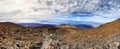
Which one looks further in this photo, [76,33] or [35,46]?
[76,33]

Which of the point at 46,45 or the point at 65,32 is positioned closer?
the point at 46,45

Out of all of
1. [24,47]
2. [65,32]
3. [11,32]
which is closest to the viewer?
[24,47]

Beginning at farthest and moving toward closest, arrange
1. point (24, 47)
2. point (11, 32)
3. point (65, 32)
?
point (65, 32), point (11, 32), point (24, 47)

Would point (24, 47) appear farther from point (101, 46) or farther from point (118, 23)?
point (118, 23)

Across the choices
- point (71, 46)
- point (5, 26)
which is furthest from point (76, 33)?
point (5, 26)

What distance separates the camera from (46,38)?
2795 centimetres

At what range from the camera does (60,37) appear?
2994 centimetres

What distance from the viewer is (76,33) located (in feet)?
100

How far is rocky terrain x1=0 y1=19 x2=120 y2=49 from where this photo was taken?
89.1 feet

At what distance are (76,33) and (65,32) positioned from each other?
942mm

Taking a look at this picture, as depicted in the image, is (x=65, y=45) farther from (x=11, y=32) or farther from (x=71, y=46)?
(x=11, y=32)

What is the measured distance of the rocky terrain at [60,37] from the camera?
27.2m

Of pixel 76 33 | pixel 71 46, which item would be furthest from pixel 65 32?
pixel 71 46

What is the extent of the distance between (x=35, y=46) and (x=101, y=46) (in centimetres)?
389
